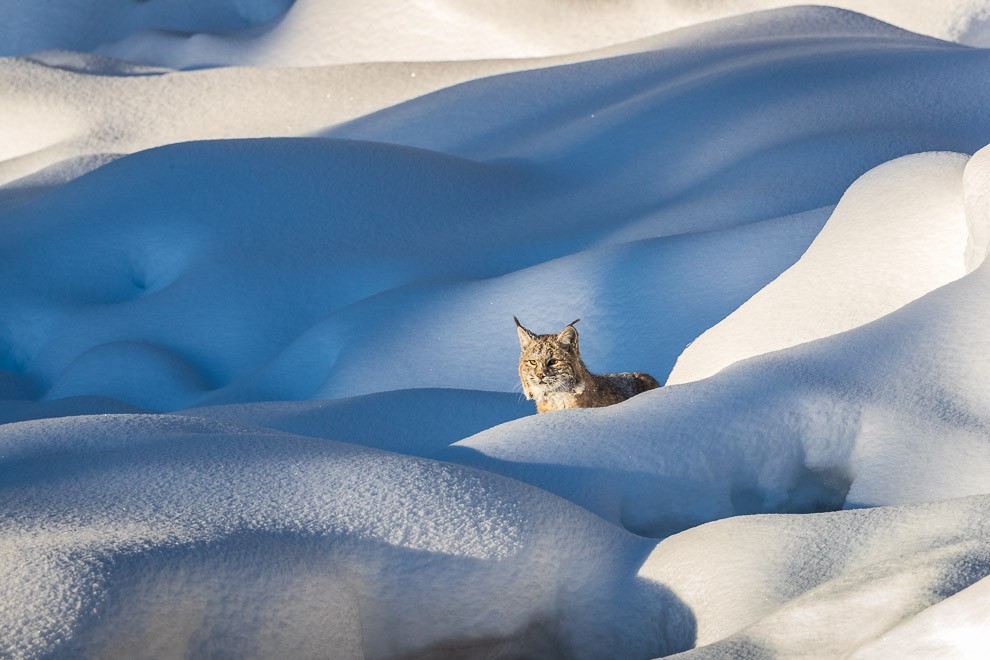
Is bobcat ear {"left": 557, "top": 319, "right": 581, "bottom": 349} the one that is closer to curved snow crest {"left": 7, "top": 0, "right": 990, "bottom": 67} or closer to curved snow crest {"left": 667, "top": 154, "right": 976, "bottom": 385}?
curved snow crest {"left": 667, "top": 154, "right": 976, "bottom": 385}

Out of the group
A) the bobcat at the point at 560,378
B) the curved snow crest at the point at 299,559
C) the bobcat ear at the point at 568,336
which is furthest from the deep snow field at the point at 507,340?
the bobcat ear at the point at 568,336

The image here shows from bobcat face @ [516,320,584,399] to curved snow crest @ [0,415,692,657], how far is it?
3.46ft

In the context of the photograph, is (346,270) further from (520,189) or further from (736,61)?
(736,61)

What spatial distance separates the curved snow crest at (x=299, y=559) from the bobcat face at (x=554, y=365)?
1.05 meters

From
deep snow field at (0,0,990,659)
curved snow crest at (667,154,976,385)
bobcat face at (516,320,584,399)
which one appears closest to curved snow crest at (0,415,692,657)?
deep snow field at (0,0,990,659)

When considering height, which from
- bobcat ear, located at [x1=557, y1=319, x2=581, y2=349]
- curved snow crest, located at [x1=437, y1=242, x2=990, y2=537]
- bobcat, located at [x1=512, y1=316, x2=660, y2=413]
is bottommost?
curved snow crest, located at [x1=437, y1=242, x2=990, y2=537]

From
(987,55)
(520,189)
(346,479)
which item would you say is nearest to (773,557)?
(346,479)

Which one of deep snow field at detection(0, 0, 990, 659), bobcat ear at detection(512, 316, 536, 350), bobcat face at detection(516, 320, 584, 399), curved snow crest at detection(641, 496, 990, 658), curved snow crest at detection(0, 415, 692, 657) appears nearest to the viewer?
curved snow crest at detection(641, 496, 990, 658)

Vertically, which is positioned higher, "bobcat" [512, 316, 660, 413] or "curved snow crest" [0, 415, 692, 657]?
"bobcat" [512, 316, 660, 413]

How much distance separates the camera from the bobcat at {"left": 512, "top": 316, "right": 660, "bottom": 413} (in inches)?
138

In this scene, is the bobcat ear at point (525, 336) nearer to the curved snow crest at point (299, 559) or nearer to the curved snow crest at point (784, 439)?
the curved snow crest at point (784, 439)

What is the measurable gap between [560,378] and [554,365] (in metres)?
0.04

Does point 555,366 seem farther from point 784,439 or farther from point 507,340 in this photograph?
point 507,340

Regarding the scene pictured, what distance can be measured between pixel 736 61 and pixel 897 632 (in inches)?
213
